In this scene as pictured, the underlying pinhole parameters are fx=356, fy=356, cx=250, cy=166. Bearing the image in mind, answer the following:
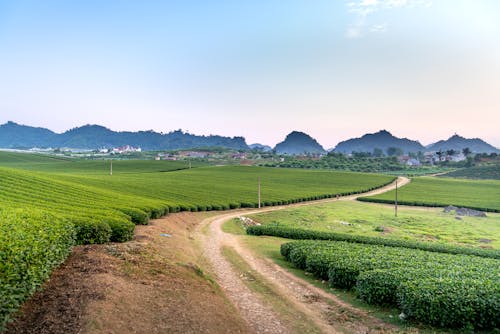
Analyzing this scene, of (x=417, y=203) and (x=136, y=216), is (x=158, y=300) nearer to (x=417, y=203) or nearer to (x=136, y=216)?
(x=136, y=216)

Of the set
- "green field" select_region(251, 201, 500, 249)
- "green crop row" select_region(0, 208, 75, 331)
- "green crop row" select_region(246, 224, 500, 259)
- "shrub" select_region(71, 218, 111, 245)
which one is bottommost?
"green field" select_region(251, 201, 500, 249)

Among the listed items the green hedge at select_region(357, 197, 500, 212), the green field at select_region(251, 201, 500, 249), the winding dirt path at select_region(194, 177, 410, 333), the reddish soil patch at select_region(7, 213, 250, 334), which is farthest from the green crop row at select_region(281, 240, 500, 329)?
the green hedge at select_region(357, 197, 500, 212)

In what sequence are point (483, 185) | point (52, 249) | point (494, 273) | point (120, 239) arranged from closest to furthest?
point (52, 249)
point (494, 273)
point (120, 239)
point (483, 185)

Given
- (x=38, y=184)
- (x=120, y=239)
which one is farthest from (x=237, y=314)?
(x=38, y=184)

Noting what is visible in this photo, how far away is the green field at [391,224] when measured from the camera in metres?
39.6

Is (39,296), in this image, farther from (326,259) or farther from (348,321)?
(326,259)

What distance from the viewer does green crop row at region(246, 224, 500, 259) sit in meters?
27.9

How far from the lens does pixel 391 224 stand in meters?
48.1

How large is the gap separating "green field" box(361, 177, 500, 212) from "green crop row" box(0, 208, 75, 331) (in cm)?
7068

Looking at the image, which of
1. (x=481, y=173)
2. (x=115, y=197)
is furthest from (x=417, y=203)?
(x=481, y=173)

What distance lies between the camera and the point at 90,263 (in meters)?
14.3

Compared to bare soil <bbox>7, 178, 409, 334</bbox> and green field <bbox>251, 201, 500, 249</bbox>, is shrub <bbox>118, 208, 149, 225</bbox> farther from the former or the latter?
green field <bbox>251, 201, 500, 249</bbox>

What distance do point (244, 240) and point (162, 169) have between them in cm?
10164

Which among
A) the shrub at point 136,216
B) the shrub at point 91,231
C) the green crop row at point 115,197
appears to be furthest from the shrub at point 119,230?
the shrub at point 136,216
